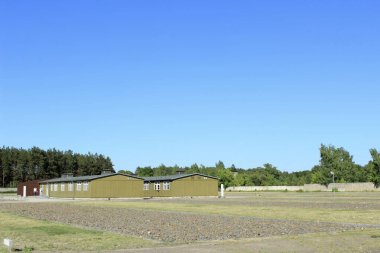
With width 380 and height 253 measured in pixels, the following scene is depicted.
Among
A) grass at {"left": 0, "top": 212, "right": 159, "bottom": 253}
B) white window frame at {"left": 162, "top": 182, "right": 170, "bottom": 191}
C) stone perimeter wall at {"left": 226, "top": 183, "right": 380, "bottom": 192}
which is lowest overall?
grass at {"left": 0, "top": 212, "right": 159, "bottom": 253}

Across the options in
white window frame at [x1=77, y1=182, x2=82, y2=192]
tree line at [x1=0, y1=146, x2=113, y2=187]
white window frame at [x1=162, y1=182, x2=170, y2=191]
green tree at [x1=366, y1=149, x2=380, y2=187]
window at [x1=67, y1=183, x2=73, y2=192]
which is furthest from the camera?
tree line at [x1=0, y1=146, x2=113, y2=187]

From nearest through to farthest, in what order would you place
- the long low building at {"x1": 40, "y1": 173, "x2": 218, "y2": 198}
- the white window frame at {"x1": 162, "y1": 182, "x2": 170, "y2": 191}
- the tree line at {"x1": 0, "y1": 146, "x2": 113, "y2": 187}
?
the long low building at {"x1": 40, "y1": 173, "x2": 218, "y2": 198} < the white window frame at {"x1": 162, "y1": 182, "x2": 170, "y2": 191} < the tree line at {"x1": 0, "y1": 146, "x2": 113, "y2": 187}

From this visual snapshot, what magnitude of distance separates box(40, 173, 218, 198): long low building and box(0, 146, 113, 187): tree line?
55261 millimetres

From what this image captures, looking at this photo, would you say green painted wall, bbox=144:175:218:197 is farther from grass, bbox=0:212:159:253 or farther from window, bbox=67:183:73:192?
grass, bbox=0:212:159:253

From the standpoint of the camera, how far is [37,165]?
137 m

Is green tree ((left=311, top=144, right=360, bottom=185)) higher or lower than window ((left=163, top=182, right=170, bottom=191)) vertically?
higher

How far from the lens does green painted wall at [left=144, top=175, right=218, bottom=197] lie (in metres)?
76.1

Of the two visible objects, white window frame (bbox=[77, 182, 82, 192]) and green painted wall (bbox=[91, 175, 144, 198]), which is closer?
→ green painted wall (bbox=[91, 175, 144, 198])

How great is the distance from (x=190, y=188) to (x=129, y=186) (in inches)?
407

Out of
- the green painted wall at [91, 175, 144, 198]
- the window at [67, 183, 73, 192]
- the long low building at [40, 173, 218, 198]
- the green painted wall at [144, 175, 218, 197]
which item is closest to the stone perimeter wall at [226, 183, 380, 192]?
the green painted wall at [144, 175, 218, 197]

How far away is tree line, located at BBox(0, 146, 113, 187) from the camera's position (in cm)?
13562

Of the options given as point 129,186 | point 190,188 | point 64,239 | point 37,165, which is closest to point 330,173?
point 190,188

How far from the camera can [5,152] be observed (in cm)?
13862

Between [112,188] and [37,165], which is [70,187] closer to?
[112,188]
